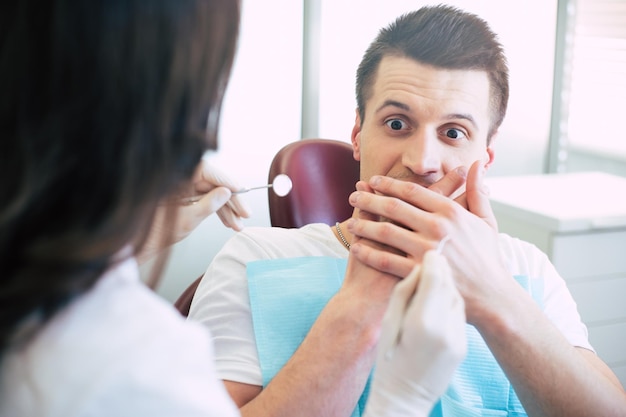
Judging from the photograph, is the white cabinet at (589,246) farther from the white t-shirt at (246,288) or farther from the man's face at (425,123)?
the man's face at (425,123)

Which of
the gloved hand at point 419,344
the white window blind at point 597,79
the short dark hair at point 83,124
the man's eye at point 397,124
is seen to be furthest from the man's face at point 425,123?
the white window blind at point 597,79

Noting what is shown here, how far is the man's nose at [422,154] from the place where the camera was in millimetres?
1290

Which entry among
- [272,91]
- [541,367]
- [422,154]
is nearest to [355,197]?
[422,154]

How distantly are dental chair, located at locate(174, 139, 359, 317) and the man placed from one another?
24 centimetres

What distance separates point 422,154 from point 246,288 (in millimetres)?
390

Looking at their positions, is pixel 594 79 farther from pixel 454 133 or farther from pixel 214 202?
pixel 214 202

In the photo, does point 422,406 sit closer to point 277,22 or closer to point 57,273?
point 57,273

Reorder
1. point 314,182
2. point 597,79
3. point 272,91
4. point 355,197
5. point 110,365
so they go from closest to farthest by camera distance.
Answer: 1. point 110,365
2. point 355,197
3. point 314,182
4. point 272,91
5. point 597,79

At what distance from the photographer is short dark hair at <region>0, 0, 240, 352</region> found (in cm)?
55

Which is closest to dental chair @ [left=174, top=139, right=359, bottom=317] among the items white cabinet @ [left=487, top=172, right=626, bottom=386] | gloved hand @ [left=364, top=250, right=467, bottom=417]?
white cabinet @ [left=487, top=172, right=626, bottom=386]

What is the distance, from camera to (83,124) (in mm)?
569

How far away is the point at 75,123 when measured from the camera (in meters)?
0.57

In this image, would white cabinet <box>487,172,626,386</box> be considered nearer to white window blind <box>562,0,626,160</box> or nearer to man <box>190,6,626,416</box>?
man <box>190,6,626,416</box>

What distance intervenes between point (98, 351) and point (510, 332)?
0.68 m
